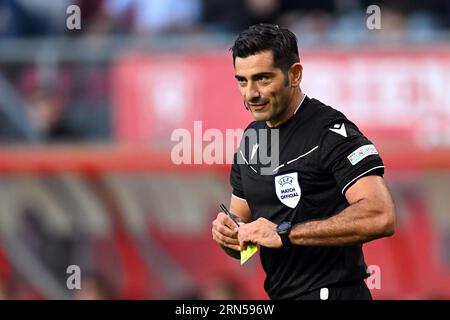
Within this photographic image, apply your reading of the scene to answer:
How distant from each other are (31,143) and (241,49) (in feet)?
19.1

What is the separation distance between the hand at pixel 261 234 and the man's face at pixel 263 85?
565 millimetres

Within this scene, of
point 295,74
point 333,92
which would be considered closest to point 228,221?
point 295,74

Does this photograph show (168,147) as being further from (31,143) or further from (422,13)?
(422,13)

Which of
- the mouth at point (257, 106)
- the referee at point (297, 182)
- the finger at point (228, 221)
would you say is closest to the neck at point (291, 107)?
the referee at point (297, 182)

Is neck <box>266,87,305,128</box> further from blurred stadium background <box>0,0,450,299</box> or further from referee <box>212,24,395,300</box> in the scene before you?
blurred stadium background <box>0,0,450,299</box>

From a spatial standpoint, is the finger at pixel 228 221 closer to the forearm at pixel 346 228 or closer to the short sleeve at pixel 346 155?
the forearm at pixel 346 228

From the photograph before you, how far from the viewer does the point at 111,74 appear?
11.4 metres

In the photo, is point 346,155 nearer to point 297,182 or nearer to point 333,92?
point 297,182

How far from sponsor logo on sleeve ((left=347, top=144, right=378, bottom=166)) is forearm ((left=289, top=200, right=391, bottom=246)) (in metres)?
0.21

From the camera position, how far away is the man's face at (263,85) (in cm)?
587

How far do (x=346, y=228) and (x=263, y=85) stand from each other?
843 millimetres

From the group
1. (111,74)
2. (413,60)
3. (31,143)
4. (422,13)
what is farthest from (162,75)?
(422,13)

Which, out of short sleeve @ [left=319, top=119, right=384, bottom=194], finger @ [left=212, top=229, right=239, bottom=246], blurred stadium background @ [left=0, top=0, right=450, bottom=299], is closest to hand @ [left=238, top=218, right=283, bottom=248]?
finger @ [left=212, top=229, right=239, bottom=246]

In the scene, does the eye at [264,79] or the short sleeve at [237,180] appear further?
the short sleeve at [237,180]
